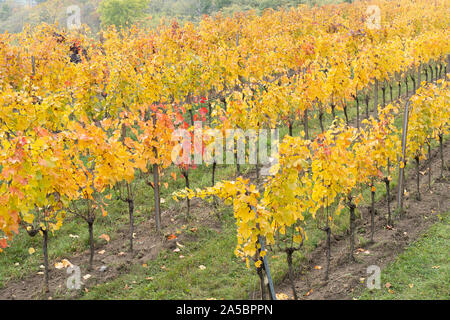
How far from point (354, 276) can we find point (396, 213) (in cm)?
223

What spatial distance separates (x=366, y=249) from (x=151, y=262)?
11.0 ft

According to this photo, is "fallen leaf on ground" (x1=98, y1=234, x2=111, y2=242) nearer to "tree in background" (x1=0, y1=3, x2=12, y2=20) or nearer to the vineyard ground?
the vineyard ground

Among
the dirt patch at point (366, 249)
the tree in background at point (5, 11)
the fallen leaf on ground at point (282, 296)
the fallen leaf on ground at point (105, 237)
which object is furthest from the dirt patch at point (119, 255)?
the tree in background at point (5, 11)

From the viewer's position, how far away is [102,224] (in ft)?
24.8

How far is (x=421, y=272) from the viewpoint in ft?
18.3

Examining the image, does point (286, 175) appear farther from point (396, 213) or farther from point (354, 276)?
point (396, 213)

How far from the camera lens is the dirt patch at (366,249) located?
5410 millimetres

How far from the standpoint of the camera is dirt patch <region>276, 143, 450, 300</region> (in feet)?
17.7

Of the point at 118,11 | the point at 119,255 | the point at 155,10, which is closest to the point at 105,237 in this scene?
the point at 119,255

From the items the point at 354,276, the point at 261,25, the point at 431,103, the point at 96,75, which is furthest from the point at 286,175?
the point at 261,25

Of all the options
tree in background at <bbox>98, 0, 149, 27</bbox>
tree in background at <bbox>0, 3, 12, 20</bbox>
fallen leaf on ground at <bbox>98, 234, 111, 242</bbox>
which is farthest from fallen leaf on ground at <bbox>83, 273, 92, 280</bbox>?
tree in background at <bbox>0, 3, 12, 20</bbox>

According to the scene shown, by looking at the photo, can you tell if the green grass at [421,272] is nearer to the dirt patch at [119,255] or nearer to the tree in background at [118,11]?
the dirt patch at [119,255]

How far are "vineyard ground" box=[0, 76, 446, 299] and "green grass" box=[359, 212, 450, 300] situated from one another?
1228 millimetres

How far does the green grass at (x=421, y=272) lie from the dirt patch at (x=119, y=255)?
2971 millimetres
